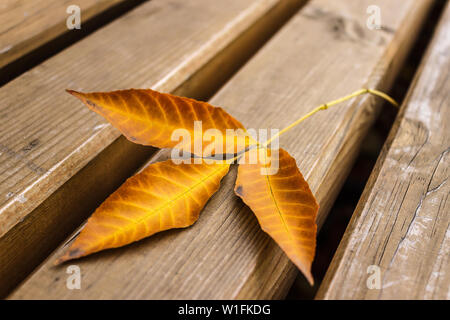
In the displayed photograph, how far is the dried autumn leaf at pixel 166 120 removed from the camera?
555 mm

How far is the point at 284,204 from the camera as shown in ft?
1.80

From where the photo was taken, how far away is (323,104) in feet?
2.65

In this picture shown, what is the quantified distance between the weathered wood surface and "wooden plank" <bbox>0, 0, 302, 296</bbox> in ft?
0.17

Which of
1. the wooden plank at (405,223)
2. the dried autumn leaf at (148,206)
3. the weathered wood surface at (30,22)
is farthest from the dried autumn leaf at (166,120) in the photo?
the weathered wood surface at (30,22)

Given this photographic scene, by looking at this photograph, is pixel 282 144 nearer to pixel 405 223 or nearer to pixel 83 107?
pixel 405 223

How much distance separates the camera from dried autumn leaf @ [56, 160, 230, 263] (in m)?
0.51

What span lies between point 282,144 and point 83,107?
378 millimetres

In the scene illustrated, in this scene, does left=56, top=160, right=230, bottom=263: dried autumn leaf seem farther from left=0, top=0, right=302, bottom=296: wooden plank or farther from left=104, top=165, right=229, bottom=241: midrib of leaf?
left=0, top=0, right=302, bottom=296: wooden plank

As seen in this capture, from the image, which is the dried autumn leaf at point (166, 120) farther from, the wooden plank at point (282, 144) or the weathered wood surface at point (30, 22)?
the weathered wood surface at point (30, 22)

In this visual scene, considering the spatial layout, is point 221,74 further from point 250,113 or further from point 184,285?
point 184,285

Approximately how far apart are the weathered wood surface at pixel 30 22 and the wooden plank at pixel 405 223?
728 mm

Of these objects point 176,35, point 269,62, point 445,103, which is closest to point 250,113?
point 269,62

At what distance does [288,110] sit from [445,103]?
35 centimetres

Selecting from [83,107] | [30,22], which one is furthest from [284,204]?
[30,22]
